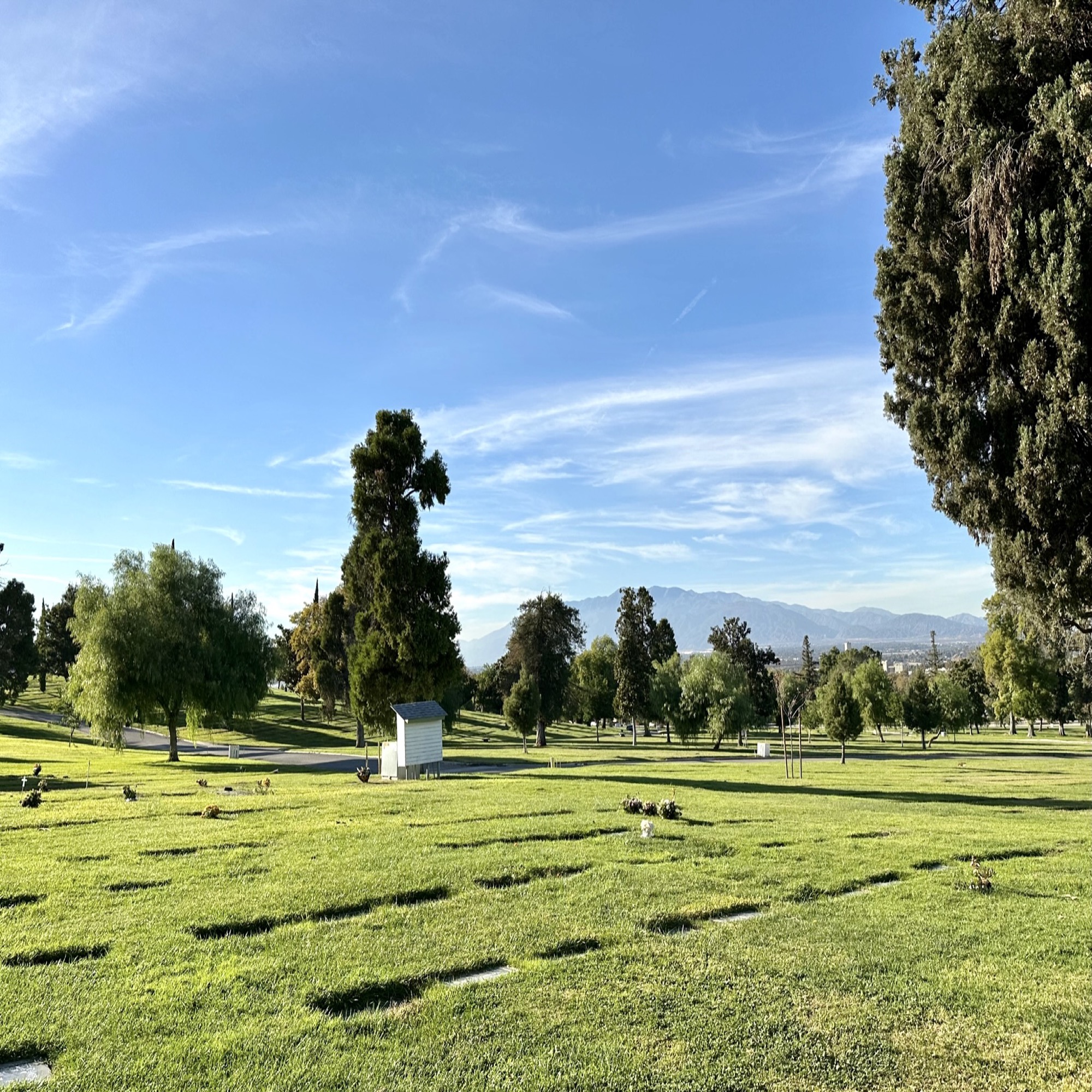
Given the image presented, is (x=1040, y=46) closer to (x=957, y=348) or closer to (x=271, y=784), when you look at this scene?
(x=957, y=348)

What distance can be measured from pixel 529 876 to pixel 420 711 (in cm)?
1748

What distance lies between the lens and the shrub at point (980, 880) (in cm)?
979

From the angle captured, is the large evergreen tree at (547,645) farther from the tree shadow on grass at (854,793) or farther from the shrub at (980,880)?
the shrub at (980,880)

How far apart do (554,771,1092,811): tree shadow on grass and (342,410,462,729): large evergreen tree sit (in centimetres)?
830

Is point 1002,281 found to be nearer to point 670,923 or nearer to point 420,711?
point 670,923

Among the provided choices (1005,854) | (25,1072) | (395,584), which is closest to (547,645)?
(395,584)

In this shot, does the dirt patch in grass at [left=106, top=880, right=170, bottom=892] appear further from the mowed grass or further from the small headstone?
the small headstone

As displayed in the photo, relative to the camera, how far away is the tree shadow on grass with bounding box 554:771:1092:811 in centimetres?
2148

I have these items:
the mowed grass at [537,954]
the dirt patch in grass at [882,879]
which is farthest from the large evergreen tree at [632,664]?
the dirt patch in grass at [882,879]

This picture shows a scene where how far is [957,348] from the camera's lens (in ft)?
34.3

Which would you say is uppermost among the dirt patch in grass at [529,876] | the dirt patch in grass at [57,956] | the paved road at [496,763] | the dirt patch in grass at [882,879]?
the dirt patch in grass at [57,956]

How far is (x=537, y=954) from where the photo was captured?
274 inches

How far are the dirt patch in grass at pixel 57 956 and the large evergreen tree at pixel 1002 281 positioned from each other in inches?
441

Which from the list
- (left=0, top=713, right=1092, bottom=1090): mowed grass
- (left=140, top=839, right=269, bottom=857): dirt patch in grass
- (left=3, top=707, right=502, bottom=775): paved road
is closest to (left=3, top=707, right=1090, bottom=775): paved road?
(left=3, top=707, right=502, bottom=775): paved road
